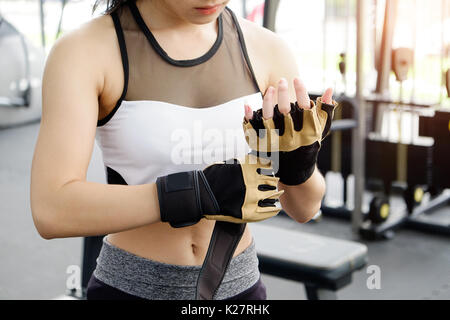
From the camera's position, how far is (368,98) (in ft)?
11.9

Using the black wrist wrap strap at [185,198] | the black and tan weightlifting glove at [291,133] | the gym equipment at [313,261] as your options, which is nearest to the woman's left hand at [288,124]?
the black and tan weightlifting glove at [291,133]

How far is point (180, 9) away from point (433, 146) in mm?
2758

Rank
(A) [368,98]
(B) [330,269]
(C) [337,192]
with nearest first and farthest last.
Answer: (B) [330,269] → (A) [368,98] → (C) [337,192]

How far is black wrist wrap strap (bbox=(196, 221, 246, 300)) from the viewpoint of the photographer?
1.07 metres

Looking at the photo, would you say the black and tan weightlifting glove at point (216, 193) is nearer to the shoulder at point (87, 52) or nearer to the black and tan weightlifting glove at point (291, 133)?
the black and tan weightlifting glove at point (291, 133)

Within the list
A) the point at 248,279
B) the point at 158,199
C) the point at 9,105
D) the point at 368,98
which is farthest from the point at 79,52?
the point at 9,105

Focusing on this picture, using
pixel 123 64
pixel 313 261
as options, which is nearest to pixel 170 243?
pixel 123 64

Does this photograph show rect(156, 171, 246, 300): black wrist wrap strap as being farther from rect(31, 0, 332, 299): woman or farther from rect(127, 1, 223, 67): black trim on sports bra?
rect(127, 1, 223, 67): black trim on sports bra

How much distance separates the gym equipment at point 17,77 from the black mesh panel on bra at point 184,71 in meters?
5.70

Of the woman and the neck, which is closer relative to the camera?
the woman

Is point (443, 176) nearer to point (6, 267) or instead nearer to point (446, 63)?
point (446, 63)

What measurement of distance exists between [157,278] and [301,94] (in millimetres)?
443

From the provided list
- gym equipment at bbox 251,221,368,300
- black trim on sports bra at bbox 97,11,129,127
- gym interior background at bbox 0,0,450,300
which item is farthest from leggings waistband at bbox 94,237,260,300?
gym interior background at bbox 0,0,450,300

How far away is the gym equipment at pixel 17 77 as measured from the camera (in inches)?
255
